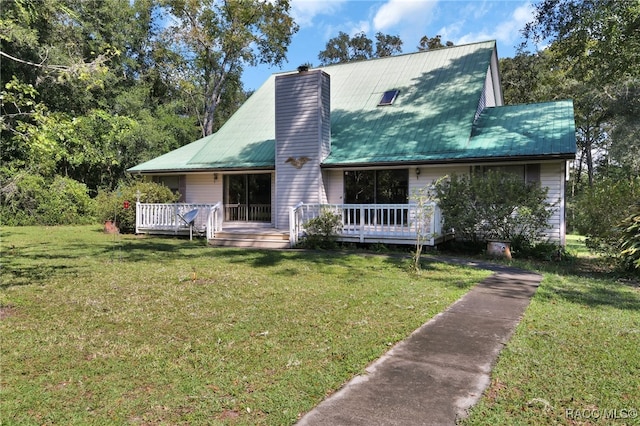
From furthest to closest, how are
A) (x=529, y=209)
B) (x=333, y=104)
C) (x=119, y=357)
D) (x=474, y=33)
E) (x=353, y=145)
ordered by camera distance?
(x=474, y=33)
(x=333, y=104)
(x=353, y=145)
(x=529, y=209)
(x=119, y=357)

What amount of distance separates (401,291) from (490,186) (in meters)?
5.26

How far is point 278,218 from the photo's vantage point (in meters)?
14.8

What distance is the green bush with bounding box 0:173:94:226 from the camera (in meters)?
19.8

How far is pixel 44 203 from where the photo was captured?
20266 mm

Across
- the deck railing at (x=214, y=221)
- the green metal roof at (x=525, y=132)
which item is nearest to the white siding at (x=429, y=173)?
the green metal roof at (x=525, y=132)

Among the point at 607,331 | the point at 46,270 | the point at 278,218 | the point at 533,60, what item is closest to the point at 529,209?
the point at 607,331

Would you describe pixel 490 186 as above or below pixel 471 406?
above

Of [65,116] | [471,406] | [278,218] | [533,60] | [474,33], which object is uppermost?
[533,60]

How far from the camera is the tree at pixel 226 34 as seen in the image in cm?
2709

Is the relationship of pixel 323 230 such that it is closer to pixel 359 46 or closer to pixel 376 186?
pixel 376 186

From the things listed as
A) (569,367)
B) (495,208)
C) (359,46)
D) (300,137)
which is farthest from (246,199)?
(359,46)

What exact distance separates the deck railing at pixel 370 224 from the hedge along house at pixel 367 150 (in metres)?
0.04

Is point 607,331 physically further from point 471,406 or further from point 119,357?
point 119,357

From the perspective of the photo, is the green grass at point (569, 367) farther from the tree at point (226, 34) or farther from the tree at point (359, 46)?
the tree at point (359, 46)
